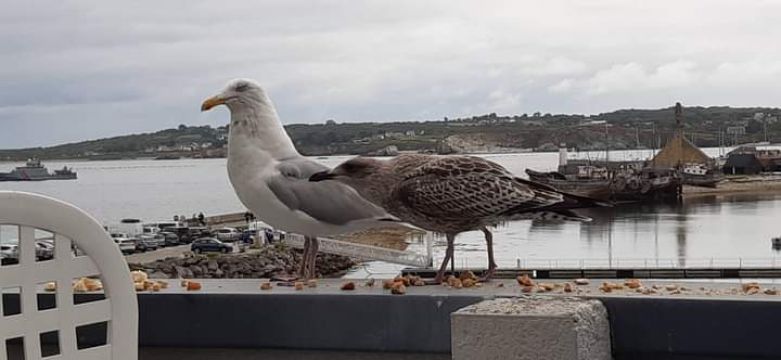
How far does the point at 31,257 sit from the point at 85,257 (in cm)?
10

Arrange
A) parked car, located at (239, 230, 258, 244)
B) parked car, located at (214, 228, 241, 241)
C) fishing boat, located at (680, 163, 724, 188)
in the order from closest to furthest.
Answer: parked car, located at (239, 230, 258, 244) < parked car, located at (214, 228, 241, 241) < fishing boat, located at (680, 163, 724, 188)

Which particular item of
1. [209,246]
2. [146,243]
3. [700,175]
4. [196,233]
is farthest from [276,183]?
[700,175]

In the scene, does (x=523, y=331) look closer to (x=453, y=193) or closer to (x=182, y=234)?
(x=453, y=193)

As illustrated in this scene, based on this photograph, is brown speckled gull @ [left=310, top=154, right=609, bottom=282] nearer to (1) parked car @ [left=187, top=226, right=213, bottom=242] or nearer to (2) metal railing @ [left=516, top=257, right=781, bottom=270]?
(2) metal railing @ [left=516, top=257, right=781, bottom=270]

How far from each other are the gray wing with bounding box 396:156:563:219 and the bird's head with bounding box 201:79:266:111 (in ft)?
3.05

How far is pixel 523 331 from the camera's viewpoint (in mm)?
2936

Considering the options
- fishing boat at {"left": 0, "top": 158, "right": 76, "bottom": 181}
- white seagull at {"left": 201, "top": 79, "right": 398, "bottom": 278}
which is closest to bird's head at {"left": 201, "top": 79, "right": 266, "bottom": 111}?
white seagull at {"left": 201, "top": 79, "right": 398, "bottom": 278}

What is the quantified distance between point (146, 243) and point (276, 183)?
48638 millimetres

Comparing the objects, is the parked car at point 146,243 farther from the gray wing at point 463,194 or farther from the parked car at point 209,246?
the gray wing at point 463,194

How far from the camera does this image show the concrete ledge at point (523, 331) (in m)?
2.92

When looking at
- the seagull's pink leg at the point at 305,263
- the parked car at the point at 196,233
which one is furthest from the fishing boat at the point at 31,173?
the seagull's pink leg at the point at 305,263

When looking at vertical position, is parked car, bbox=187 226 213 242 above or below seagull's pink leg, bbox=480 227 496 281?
below

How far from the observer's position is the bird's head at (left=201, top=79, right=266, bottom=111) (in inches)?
194

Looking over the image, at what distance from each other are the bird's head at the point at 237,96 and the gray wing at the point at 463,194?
93 centimetres
